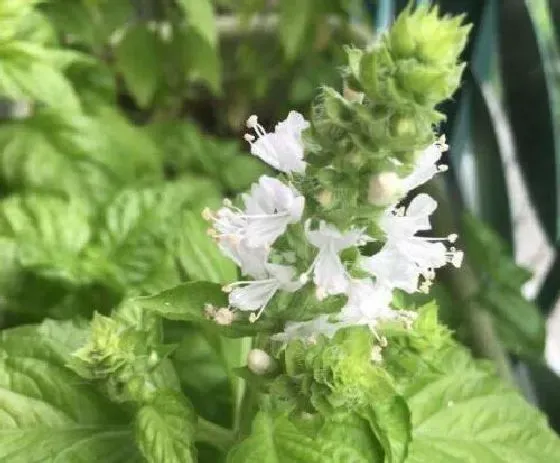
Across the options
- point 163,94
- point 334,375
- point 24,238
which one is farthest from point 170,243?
point 163,94

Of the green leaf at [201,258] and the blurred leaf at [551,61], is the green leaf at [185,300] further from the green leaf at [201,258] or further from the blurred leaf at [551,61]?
the blurred leaf at [551,61]

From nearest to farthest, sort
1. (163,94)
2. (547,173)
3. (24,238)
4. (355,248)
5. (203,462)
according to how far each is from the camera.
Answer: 1. (355,248)
2. (203,462)
3. (24,238)
4. (547,173)
5. (163,94)

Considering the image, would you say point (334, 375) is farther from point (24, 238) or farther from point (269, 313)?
point (24, 238)

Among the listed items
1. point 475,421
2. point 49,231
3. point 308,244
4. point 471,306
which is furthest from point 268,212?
point 471,306

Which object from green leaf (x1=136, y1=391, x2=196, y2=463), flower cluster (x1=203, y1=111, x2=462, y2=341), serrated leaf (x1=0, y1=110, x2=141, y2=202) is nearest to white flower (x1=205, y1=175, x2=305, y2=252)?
flower cluster (x1=203, y1=111, x2=462, y2=341)

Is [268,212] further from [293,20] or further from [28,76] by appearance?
[293,20]

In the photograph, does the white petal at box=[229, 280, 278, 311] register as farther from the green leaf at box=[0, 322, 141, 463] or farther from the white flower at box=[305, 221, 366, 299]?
the green leaf at box=[0, 322, 141, 463]
